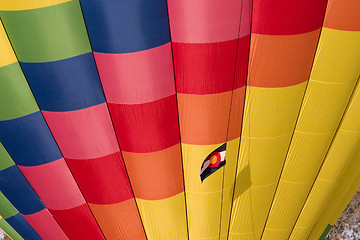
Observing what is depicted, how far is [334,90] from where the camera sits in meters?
2.93

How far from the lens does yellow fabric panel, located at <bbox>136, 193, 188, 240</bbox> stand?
3359 millimetres

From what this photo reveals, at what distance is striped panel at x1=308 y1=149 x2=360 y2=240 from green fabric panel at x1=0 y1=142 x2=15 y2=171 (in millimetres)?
2988

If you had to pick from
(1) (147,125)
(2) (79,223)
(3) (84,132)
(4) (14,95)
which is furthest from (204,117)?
(2) (79,223)

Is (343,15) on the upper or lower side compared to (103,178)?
upper

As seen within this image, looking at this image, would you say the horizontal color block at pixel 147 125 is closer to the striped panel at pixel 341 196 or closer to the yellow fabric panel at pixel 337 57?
the yellow fabric panel at pixel 337 57

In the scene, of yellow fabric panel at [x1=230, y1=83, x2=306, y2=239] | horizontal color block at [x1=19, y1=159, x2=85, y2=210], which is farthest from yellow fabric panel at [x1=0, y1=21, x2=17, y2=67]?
yellow fabric panel at [x1=230, y1=83, x2=306, y2=239]

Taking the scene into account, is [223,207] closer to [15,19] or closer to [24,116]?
[24,116]

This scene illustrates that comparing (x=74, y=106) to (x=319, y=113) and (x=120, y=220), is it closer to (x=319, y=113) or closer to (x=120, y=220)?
(x=120, y=220)

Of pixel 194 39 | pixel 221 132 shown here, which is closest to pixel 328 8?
pixel 194 39

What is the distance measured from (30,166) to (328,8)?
247cm

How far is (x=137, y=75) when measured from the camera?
2555 millimetres

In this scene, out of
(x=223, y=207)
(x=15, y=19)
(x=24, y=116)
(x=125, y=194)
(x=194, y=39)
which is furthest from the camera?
(x=223, y=207)

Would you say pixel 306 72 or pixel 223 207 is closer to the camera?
pixel 306 72

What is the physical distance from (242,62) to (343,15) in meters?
0.73
